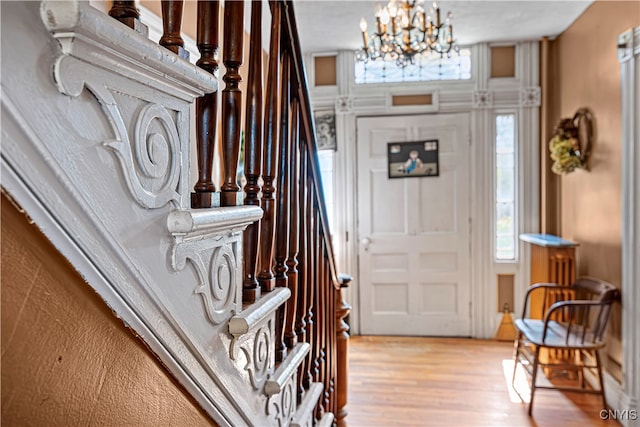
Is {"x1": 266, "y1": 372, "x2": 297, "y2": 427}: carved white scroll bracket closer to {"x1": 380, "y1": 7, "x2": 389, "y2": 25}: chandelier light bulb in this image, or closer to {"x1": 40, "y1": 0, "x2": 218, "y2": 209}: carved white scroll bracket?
{"x1": 40, "y1": 0, "x2": 218, "y2": 209}: carved white scroll bracket

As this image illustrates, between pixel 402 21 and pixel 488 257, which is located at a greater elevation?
pixel 402 21

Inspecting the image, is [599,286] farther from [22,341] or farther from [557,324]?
[22,341]

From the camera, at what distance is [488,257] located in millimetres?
4816

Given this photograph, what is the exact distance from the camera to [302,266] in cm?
156

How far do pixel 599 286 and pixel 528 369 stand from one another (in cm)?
93

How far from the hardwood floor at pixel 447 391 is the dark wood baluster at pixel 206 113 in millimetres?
2623

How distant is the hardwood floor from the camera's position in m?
3.10

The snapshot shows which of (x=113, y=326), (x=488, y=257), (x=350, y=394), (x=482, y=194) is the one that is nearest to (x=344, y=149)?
(x=482, y=194)

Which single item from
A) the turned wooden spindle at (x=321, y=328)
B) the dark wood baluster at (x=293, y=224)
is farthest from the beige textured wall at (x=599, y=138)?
the dark wood baluster at (x=293, y=224)

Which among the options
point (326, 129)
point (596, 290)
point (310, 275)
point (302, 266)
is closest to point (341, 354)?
point (310, 275)

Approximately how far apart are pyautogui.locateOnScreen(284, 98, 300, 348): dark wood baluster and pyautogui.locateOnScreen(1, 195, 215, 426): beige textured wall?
757mm

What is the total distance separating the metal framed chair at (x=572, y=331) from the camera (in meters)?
3.12

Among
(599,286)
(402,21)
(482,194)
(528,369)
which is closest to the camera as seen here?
(402,21)

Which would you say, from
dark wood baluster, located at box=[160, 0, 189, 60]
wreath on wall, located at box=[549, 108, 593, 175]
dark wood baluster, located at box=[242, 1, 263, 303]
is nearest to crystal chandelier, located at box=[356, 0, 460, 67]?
wreath on wall, located at box=[549, 108, 593, 175]
